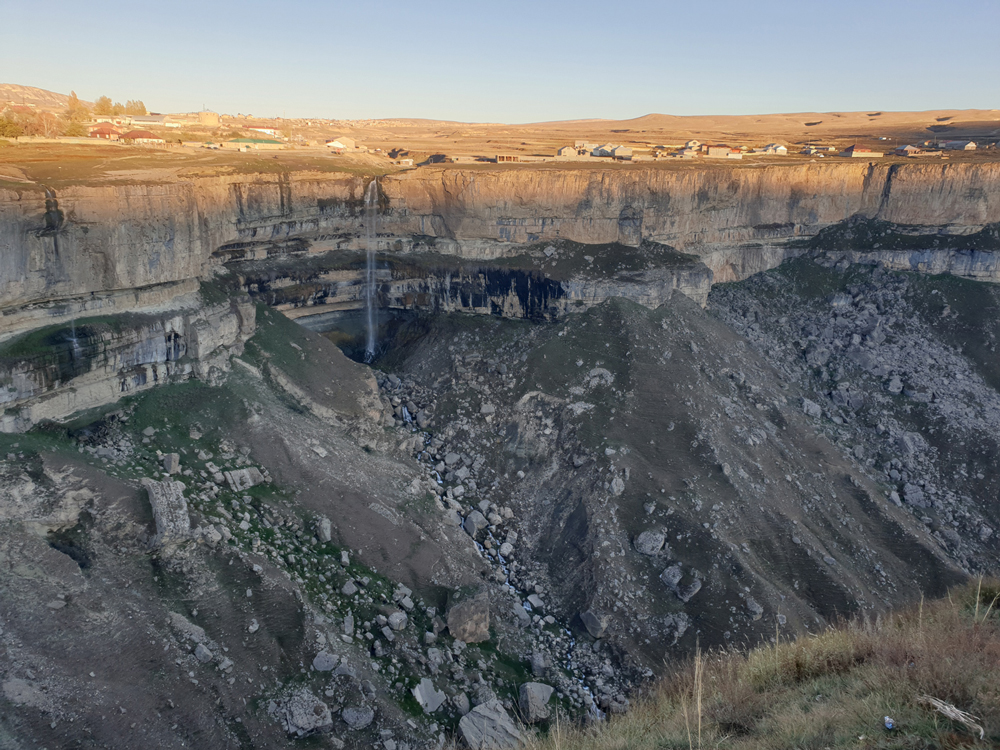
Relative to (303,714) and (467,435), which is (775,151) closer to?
(467,435)

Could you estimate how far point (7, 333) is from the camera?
23.0 meters

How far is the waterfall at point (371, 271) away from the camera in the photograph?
39.1 m

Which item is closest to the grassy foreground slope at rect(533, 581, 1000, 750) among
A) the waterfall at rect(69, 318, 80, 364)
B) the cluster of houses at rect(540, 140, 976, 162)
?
the waterfall at rect(69, 318, 80, 364)

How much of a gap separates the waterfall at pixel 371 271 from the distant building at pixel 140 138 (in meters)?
17.9

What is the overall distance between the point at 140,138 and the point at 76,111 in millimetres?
33445

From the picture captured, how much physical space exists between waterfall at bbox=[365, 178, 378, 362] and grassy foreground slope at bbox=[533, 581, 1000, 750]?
3109 centimetres

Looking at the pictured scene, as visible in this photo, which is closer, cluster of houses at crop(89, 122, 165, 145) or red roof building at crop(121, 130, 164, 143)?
red roof building at crop(121, 130, 164, 143)

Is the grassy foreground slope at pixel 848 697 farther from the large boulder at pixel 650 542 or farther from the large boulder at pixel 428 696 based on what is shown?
the large boulder at pixel 650 542

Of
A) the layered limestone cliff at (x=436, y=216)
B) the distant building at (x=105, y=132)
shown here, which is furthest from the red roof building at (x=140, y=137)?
the layered limestone cliff at (x=436, y=216)

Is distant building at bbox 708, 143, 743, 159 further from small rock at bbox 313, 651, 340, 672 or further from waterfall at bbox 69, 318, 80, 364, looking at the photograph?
small rock at bbox 313, 651, 340, 672

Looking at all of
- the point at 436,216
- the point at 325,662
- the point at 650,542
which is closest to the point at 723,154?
the point at 436,216

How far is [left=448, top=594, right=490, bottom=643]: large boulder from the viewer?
866 inches

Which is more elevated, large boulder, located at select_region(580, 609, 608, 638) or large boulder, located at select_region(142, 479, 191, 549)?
large boulder, located at select_region(142, 479, 191, 549)

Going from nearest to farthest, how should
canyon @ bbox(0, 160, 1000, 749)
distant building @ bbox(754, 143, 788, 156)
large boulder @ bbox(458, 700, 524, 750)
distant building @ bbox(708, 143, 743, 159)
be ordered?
1. large boulder @ bbox(458, 700, 524, 750)
2. canyon @ bbox(0, 160, 1000, 749)
3. distant building @ bbox(708, 143, 743, 159)
4. distant building @ bbox(754, 143, 788, 156)
